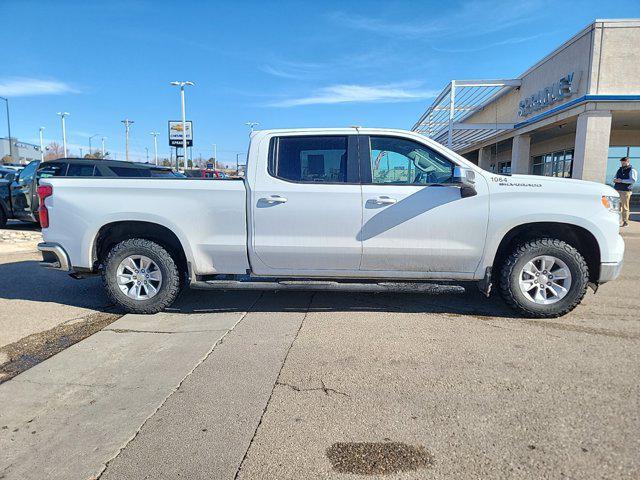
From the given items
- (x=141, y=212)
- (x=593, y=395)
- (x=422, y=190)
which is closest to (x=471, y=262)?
(x=422, y=190)

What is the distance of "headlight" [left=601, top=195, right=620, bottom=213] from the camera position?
4.32 m

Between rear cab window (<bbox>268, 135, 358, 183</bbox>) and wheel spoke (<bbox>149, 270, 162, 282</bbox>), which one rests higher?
rear cab window (<bbox>268, 135, 358, 183</bbox>)

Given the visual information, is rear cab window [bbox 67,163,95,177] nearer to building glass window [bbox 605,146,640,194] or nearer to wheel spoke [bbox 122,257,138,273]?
wheel spoke [bbox 122,257,138,273]

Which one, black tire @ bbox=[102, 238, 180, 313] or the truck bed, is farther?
black tire @ bbox=[102, 238, 180, 313]

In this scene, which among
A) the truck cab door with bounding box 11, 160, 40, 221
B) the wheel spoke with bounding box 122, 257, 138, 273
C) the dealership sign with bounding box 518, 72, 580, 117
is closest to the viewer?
the wheel spoke with bounding box 122, 257, 138, 273

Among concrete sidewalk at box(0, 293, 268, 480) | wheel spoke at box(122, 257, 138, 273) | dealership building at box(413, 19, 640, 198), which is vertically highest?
dealership building at box(413, 19, 640, 198)

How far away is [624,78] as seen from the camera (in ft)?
45.6

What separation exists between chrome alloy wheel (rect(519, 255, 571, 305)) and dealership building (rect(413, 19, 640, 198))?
296 inches

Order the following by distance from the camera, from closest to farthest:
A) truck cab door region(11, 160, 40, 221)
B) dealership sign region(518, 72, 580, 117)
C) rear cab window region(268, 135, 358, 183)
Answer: rear cab window region(268, 135, 358, 183) < truck cab door region(11, 160, 40, 221) < dealership sign region(518, 72, 580, 117)

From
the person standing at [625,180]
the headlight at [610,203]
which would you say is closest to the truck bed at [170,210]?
the headlight at [610,203]

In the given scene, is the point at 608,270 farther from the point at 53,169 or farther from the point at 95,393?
the point at 53,169

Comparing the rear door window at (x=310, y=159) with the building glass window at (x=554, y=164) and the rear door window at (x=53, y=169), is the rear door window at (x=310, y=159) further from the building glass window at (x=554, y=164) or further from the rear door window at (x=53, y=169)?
the building glass window at (x=554, y=164)

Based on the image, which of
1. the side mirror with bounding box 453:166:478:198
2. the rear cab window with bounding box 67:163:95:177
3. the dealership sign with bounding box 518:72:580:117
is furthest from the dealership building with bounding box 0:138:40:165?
the side mirror with bounding box 453:166:478:198

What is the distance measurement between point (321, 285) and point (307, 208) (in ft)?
2.74
